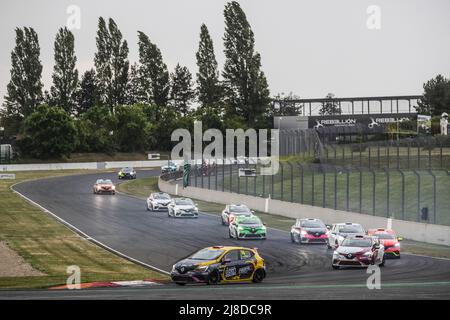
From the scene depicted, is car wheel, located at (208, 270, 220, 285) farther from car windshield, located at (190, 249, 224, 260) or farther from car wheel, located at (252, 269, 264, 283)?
car wheel, located at (252, 269, 264, 283)

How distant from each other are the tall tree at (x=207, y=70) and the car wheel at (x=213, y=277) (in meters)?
127

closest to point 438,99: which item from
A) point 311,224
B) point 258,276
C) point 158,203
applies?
point 158,203

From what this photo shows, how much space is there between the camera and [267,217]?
201 ft

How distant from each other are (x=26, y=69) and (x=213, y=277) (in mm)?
120271

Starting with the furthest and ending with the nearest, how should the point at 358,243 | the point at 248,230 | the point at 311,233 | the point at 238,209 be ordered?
the point at 238,209 → the point at 248,230 → the point at 311,233 → the point at 358,243

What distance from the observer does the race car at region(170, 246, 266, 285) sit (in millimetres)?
28609

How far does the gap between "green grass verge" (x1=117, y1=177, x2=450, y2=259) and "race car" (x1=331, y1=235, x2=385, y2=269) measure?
5.96 meters

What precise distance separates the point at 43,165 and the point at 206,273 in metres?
95.8

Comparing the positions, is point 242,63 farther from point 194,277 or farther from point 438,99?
point 194,277

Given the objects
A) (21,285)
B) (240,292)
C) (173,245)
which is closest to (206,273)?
(240,292)

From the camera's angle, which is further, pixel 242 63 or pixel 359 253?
pixel 242 63

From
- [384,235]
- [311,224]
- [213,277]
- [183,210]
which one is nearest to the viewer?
[213,277]

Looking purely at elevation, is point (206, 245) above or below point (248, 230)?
below

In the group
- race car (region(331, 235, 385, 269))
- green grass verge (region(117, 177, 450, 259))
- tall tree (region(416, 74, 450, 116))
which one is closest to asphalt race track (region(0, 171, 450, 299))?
race car (region(331, 235, 385, 269))
